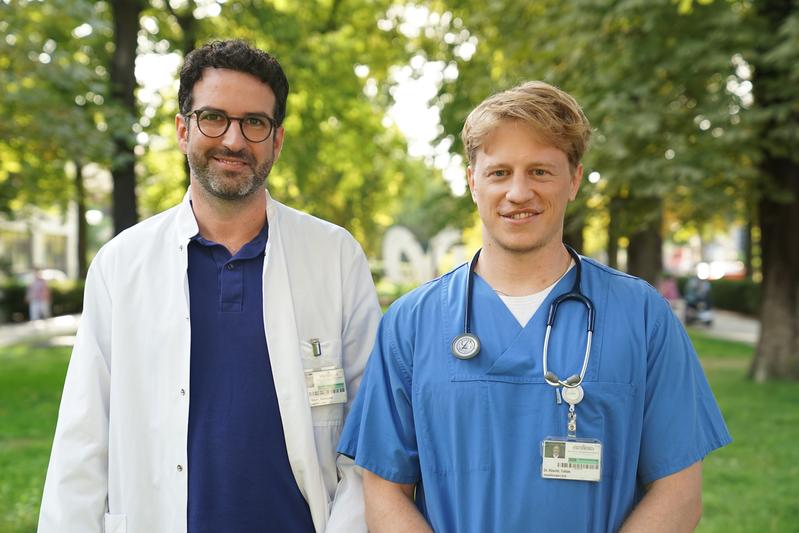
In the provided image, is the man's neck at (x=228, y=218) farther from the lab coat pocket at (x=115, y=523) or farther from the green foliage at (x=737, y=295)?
the green foliage at (x=737, y=295)

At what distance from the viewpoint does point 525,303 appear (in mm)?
2512

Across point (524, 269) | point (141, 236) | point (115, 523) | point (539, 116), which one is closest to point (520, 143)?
point (539, 116)

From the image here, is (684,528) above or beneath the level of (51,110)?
beneath

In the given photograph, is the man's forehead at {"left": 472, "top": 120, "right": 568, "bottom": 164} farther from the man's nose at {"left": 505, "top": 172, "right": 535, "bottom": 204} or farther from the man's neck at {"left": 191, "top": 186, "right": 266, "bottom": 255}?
the man's neck at {"left": 191, "top": 186, "right": 266, "bottom": 255}

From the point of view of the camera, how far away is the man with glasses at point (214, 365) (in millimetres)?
2672

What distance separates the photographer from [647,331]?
2.42 meters

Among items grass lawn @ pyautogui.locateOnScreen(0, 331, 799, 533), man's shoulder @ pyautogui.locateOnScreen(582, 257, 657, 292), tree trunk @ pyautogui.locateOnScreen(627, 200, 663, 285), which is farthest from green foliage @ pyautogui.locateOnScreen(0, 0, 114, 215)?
tree trunk @ pyautogui.locateOnScreen(627, 200, 663, 285)

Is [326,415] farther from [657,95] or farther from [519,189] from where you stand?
[657,95]

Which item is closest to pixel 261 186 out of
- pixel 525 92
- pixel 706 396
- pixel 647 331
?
pixel 525 92

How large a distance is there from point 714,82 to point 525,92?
9.43 metres

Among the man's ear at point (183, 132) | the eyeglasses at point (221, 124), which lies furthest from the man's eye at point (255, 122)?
the man's ear at point (183, 132)

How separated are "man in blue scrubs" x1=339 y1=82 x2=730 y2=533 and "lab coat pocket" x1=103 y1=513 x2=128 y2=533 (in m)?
0.76

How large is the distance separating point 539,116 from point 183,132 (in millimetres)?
1169

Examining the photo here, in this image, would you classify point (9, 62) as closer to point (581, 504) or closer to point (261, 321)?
point (261, 321)
